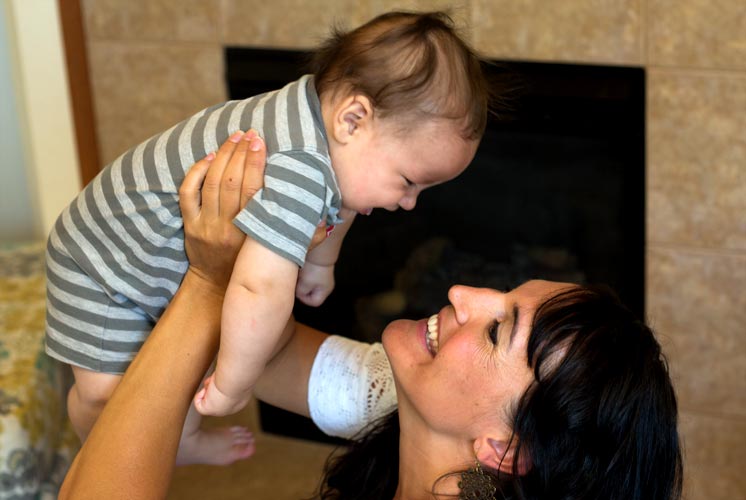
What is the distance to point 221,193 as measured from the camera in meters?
1.29

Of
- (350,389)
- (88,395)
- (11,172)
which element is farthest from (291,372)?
(11,172)

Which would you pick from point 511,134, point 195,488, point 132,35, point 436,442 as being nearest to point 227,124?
point 436,442

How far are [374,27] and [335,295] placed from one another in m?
1.51

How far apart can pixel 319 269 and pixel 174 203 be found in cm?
29

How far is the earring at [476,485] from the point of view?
1.28m

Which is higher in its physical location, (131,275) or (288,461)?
(131,275)

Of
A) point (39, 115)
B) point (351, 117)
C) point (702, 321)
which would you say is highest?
point (351, 117)

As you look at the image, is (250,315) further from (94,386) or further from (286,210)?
A: (94,386)

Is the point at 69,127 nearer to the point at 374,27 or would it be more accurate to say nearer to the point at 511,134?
the point at 511,134

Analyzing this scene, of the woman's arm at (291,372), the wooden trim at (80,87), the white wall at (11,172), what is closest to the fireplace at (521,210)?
the wooden trim at (80,87)

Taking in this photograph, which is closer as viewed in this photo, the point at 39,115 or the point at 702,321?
the point at 702,321

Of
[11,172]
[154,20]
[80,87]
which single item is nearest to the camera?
[154,20]

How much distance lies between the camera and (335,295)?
276 centimetres

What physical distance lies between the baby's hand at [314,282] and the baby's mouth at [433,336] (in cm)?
26
